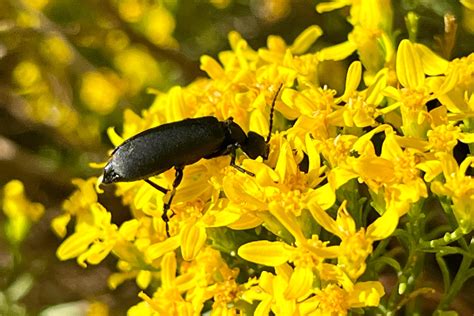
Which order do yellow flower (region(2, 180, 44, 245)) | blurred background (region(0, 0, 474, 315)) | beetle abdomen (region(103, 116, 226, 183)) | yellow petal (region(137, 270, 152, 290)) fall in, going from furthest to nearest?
1. blurred background (region(0, 0, 474, 315))
2. yellow flower (region(2, 180, 44, 245))
3. yellow petal (region(137, 270, 152, 290))
4. beetle abdomen (region(103, 116, 226, 183))

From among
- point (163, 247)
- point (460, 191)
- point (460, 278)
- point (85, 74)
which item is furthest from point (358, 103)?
point (85, 74)

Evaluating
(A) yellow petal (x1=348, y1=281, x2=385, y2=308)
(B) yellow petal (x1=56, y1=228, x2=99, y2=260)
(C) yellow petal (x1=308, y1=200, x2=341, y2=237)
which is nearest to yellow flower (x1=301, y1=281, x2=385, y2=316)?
(A) yellow petal (x1=348, y1=281, x2=385, y2=308)

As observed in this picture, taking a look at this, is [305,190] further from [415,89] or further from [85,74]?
[85,74]

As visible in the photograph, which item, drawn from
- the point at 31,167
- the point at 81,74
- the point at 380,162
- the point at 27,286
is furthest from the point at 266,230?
the point at 81,74

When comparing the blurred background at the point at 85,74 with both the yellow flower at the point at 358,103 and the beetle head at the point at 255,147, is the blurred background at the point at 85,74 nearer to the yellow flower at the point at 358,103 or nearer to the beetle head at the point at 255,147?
the yellow flower at the point at 358,103

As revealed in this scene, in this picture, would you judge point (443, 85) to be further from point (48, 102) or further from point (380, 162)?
point (48, 102)

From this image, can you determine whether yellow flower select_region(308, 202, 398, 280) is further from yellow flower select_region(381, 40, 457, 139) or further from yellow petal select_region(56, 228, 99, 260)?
yellow petal select_region(56, 228, 99, 260)
